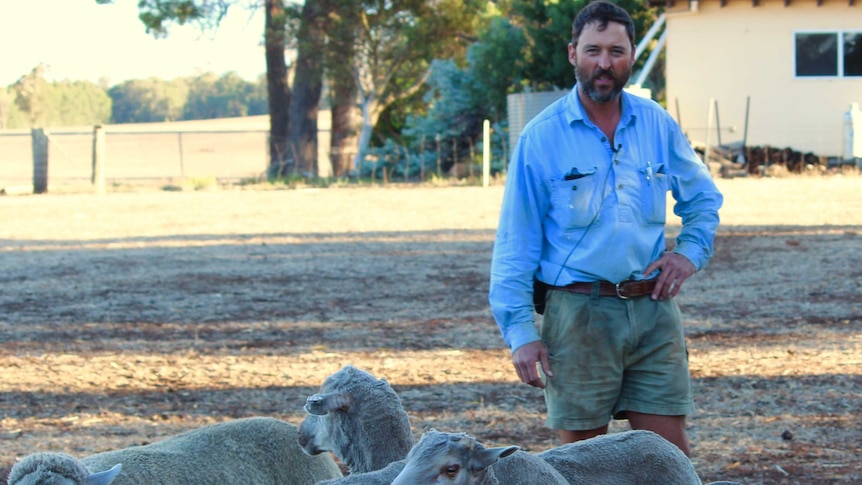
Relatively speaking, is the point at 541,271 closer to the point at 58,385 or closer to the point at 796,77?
the point at 58,385

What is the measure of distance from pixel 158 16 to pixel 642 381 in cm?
3352

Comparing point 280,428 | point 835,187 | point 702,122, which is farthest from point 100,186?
A: point 280,428

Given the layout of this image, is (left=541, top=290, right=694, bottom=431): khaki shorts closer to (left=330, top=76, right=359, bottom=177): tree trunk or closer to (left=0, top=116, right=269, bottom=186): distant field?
(left=330, top=76, right=359, bottom=177): tree trunk

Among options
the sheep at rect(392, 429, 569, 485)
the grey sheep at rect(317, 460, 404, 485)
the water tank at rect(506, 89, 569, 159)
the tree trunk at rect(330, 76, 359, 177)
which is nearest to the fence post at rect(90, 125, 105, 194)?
the tree trunk at rect(330, 76, 359, 177)

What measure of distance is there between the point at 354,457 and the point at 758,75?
1004 inches

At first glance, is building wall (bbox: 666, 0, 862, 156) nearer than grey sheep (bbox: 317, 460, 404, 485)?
No

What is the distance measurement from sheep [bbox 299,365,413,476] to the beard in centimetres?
145

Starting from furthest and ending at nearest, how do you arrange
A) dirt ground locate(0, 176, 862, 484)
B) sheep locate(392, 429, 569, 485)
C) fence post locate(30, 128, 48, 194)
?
fence post locate(30, 128, 48, 194) → dirt ground locate(0, 176, 862, 484) → sheep locate(392, 429, 569, 485)

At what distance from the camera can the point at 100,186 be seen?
27859mm

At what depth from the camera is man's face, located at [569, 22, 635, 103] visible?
436cm

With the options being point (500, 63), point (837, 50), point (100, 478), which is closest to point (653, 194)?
point (100, 478)

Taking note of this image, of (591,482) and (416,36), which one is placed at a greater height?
(416,36)

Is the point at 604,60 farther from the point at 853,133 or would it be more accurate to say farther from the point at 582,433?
the point at 853,133

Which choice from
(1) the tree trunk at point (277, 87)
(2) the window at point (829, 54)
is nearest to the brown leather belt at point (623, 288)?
(2) the window at point (829, 54)
